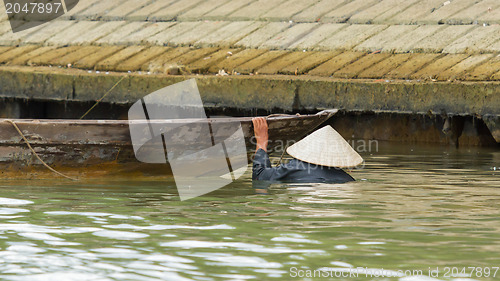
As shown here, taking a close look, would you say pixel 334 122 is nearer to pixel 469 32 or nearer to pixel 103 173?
pixel 469 32

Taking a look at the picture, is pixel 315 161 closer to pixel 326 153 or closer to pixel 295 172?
pixel 326 153

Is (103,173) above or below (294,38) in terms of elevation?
below

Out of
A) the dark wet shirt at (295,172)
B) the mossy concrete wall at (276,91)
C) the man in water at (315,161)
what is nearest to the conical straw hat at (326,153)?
the man in water at (315,161)

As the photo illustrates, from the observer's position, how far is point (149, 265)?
5617 mm

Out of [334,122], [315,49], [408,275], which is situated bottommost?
[408,275]

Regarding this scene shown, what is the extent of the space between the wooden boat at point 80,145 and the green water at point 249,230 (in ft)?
0.84

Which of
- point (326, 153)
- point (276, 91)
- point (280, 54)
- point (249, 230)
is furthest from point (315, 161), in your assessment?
point (280, 54)

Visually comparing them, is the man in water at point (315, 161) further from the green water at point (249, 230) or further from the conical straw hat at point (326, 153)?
the green water at point (249, 230)

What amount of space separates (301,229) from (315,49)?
6.28 metres

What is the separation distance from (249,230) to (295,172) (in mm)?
2290

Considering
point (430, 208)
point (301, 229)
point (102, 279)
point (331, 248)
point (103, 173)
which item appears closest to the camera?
point (102, 279)

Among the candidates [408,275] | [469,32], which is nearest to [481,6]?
[469,32]

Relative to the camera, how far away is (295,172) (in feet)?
29.0

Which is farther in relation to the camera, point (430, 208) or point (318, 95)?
point (318, 95)
